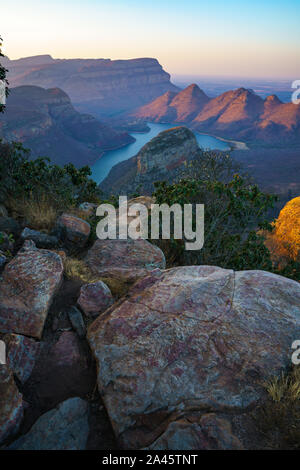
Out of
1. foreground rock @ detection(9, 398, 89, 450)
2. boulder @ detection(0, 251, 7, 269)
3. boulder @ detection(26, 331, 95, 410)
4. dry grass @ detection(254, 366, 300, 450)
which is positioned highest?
boulder @ detection(0, 251, 7, 269)

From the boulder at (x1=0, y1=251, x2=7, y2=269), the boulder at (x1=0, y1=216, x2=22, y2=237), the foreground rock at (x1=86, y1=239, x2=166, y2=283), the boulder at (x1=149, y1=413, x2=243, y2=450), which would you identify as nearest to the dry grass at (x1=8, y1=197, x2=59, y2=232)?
the boulder at (x1=0, y1=216, x2=22, y2=237)

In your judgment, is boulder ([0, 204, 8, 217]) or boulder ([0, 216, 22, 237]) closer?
boulder ([0, 216, 22, 237])

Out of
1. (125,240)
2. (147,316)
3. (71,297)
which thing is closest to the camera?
(147,316)

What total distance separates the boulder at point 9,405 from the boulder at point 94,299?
1.53 meters

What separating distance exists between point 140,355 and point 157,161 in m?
117

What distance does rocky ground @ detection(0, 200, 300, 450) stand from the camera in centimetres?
308

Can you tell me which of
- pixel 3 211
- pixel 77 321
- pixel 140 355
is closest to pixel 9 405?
pixel 77 321

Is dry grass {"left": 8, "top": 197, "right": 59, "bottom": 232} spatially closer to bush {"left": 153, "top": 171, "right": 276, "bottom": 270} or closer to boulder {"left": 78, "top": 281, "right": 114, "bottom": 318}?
boulder {"left": 78, "top": 281, "right": 114, "bottom": 318}

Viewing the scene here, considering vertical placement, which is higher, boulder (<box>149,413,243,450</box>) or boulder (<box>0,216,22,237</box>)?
boulder (<box>0,216,22,237</box>)

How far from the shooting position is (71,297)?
16.2ft

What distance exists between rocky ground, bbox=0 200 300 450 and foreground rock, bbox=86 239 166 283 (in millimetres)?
334
